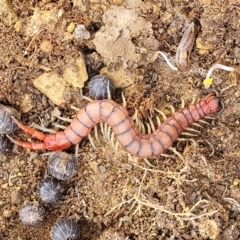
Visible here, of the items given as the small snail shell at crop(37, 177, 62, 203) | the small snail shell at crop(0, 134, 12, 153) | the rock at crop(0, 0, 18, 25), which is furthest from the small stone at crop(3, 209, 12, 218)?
Result: the rock at crop(0, 0, 18, 25)

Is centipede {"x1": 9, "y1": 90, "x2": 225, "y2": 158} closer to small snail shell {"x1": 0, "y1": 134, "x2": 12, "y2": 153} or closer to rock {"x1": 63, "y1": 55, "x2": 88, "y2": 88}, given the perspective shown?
small snail shell {"x1": 0, "y1": 134, "x2": 12, "y2": 153}

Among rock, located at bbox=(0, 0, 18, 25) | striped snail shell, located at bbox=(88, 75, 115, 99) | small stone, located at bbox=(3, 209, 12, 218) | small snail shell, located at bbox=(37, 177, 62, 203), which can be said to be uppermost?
rock, located at bbox=(0, 0, 18, 25)

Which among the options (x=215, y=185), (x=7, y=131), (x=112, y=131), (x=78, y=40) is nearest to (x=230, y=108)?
(x=215, y=185)

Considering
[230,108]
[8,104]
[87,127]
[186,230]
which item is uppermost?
[8,104]

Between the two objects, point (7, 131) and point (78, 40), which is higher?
point (78, 40)

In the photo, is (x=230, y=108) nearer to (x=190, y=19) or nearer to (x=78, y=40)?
(x=190, y=19)

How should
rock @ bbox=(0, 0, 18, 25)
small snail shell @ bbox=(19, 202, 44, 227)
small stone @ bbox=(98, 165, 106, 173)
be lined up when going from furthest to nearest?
small stone @ bbox=(98, 165, 106, 173) < rock @ bbox=(0, 0, 18, 25) < small snail shell @ bbox=(19, 202, 44, 227)

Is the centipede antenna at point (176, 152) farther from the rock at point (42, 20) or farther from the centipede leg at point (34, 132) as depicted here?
the rock at point (42, 20)
